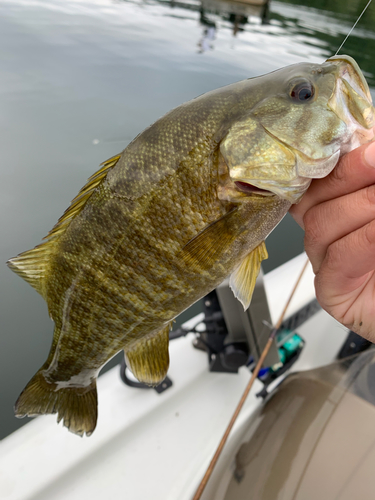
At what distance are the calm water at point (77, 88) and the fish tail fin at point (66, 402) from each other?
1.36 m

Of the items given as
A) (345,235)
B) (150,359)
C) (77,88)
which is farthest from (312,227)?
(77,88)

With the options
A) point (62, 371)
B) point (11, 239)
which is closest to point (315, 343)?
point (62, 371)

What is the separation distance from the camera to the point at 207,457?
193 cm

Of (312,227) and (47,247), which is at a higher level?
(312,227)

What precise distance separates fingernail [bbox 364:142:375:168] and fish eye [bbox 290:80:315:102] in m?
0.23

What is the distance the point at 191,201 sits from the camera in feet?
3.26

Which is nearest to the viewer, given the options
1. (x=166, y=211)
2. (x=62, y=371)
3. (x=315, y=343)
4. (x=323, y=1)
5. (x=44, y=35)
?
(x=166, y=211)

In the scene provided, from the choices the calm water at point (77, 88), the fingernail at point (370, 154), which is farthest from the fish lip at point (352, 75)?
the calm water at point (77, 88)

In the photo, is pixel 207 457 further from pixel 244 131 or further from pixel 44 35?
pixel 44 35

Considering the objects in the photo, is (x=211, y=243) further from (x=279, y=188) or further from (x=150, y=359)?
(x=150, y=359)

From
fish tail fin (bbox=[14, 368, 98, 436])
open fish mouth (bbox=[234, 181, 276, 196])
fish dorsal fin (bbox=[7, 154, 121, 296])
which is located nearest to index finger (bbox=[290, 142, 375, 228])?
open fish mouth (bbox=[234, 181, 276, 196])

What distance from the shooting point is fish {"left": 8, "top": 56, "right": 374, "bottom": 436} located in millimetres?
915

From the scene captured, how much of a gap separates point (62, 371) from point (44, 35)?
8.24m

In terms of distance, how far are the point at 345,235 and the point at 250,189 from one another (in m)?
0.35
